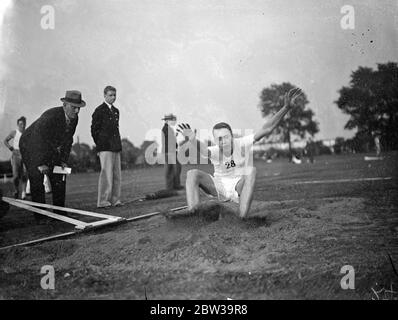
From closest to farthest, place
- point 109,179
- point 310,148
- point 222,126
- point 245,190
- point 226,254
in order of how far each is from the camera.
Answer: point 226,254 < point 245,190 < point 222,126 < point 109,179 < point 310,148

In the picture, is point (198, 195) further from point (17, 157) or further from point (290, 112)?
point (17, 157)

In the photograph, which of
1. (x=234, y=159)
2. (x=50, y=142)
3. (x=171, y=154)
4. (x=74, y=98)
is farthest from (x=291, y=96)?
(x=50, y=142)

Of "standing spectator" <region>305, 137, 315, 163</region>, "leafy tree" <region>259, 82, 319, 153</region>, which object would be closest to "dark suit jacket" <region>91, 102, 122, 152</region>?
"leafy tree" <region>259, 82, 319, 153</region>

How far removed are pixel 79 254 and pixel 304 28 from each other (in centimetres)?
311

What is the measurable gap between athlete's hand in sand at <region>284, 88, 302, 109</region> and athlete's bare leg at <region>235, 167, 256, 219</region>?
70 centimetres

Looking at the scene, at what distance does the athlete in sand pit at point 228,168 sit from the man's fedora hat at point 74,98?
114 cm

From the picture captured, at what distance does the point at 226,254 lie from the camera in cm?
256

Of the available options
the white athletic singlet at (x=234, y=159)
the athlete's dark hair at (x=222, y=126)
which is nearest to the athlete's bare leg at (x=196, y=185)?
the white athletic singlet at (x=234, y=159)

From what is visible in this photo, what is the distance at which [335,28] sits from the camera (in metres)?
3.25

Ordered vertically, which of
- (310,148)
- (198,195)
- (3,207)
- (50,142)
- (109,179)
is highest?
(50,142)

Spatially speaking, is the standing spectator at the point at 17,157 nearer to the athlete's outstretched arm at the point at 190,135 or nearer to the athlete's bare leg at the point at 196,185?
the athlete's outstretched arm at the point at 190,135

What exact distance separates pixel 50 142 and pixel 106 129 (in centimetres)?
61

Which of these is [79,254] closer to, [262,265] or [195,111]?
[262,265]

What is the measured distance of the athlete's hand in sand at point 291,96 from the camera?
9.99 ft
